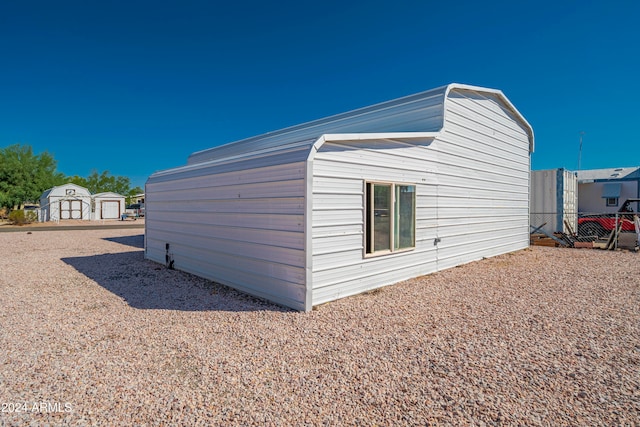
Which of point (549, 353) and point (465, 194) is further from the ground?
point (465, 194)

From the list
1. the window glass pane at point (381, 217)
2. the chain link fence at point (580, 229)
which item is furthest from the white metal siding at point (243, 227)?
the chain link fence at point (580, 229)

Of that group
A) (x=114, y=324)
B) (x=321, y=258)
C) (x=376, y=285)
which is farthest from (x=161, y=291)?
(x=376, y=285)

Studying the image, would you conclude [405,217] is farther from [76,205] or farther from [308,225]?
[76,205]

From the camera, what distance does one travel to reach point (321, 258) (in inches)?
188

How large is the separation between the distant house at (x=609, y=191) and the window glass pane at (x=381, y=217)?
23436mm

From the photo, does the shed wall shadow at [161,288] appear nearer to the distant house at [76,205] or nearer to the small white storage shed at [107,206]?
the distant house at [76,205]

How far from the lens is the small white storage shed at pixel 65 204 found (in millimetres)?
27281

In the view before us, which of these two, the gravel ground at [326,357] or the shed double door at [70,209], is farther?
the shed double door at [70,209]

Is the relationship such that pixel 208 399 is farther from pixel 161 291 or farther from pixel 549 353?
pixel 161 291

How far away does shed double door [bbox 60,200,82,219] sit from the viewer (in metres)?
27.7

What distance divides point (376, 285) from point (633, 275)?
5567 millimetres

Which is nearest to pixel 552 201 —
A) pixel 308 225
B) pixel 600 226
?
pixel 600 226

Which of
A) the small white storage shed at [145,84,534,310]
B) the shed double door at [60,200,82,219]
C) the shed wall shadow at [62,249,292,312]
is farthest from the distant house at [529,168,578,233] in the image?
the shed double door at [60,200,82,219]

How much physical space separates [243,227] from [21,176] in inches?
1429
